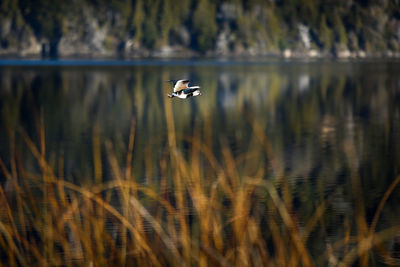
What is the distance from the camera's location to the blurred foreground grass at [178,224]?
22.5 feet

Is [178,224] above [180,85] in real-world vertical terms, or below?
below

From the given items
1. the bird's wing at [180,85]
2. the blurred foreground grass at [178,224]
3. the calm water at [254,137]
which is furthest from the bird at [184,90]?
the calm water at [254,137]

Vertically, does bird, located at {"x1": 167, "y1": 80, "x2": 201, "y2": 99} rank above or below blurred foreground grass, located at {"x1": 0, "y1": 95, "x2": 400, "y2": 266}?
above

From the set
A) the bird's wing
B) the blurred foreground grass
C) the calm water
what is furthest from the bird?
the calm water

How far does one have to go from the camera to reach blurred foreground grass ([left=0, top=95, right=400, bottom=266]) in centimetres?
686

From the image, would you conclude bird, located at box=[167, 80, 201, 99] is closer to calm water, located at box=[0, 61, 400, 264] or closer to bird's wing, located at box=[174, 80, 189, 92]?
bird's wing, located at box=[174, 80, 189, 92]

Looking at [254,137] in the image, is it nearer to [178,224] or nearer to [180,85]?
[178,224]

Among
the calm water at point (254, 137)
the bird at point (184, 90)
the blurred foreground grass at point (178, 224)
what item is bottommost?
the calm water at point (254, 137)

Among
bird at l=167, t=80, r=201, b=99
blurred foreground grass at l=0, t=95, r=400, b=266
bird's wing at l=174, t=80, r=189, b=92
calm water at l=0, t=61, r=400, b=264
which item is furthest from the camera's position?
calm water at l=0, t=61, r=400, b=264

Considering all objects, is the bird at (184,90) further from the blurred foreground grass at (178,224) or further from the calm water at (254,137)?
the calm water at (254,137)

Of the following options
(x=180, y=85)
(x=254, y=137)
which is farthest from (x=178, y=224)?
(x=254, y=137)

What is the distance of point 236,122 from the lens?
35.8m

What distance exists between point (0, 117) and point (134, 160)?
17.9 metres

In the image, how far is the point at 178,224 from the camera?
12.2m
